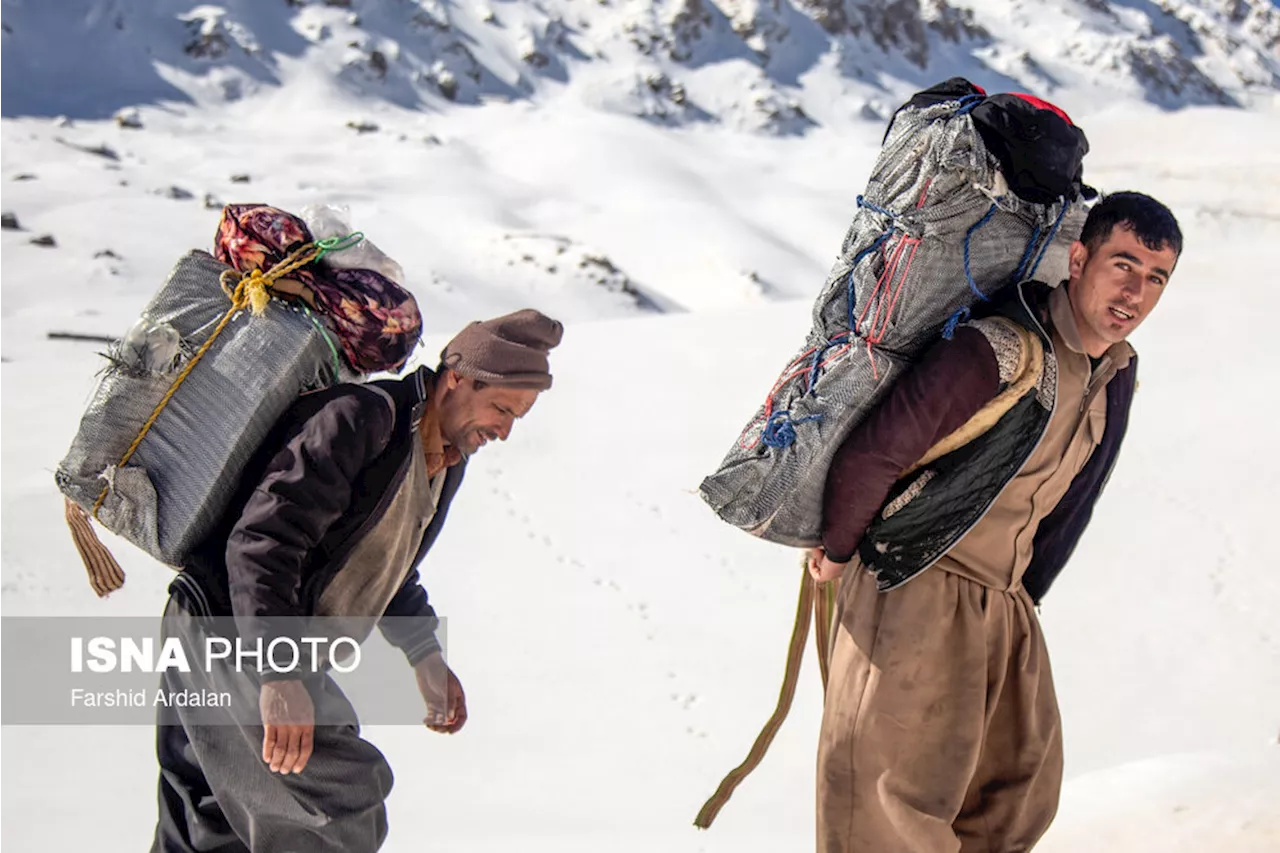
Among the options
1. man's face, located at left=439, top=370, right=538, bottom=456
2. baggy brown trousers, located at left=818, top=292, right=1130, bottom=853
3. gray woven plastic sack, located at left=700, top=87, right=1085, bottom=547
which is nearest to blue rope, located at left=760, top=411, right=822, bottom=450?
gray woven plastic sack, located at left=700, top=87, right=1085, bottom=547

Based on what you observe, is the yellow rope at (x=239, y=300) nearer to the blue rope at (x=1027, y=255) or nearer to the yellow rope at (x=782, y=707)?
the yellow rope at (x=782, y=707)

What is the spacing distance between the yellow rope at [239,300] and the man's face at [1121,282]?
4.67 feet

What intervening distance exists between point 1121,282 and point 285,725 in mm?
1664

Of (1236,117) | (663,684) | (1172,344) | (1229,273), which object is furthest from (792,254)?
(1236,117)

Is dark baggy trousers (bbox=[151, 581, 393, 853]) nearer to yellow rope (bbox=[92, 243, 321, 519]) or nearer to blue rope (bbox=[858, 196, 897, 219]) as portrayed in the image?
yellow rope (bbox=[92, 243, 321, 519])

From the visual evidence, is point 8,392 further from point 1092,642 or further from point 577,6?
point 577,6

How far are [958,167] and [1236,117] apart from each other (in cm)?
5478

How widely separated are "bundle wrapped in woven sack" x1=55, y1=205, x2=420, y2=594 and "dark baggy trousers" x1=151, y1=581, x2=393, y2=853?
215mm

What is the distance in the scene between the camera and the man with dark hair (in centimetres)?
226

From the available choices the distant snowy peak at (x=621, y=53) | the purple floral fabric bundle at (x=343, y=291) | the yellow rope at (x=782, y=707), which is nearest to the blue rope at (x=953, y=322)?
Result: the yellow rope at (x=782, y=707)

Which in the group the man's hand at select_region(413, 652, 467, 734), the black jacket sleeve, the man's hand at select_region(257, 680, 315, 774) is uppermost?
the black jacket sleeve

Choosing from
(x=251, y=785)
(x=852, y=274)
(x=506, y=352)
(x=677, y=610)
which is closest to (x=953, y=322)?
(x=852, y=274)

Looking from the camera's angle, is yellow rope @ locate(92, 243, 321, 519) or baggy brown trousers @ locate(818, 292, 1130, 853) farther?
baggy brown trousers @ locate(818, 292, 1130, 853)

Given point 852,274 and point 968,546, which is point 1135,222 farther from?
point 968,546
